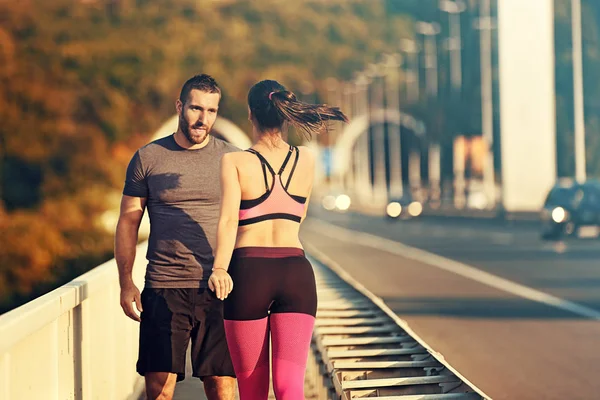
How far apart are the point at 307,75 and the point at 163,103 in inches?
3466

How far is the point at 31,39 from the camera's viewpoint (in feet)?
331

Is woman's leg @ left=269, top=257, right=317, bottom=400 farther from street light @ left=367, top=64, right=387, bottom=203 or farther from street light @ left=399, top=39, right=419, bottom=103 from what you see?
street light @ left=367, top=64, right=387, bottom=203

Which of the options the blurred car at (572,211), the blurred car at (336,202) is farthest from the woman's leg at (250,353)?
the blurred car at (336,202)

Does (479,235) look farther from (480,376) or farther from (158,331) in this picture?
(158,331)

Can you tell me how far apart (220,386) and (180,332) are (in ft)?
1.08

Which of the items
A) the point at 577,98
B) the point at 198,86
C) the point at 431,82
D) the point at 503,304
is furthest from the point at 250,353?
the point at 431,82

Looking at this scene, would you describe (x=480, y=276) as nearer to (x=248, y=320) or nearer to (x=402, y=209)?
(x=248, y=320)

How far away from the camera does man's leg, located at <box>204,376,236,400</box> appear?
7254 millimetres

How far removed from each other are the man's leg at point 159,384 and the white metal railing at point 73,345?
0.48m

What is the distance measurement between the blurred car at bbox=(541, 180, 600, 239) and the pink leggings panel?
3107 cm

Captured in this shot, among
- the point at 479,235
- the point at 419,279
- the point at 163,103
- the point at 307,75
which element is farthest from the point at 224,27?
the point at 419,279

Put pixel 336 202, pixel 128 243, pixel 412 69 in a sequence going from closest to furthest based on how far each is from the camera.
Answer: pixel 128 243
pixel 336 202
pixel 412 69

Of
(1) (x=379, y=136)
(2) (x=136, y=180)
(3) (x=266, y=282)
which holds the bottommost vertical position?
(3) (x=266, y=282)

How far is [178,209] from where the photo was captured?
7203 mm
